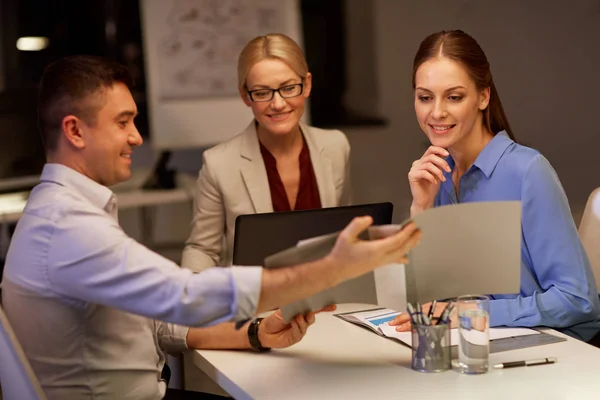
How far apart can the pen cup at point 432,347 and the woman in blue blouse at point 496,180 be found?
0.25m

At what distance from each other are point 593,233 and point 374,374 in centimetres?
100

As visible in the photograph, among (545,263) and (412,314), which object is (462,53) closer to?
(545,263)

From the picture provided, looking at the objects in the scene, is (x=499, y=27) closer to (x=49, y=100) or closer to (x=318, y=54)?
(x=318, y=54)

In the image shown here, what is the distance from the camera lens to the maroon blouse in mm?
3025

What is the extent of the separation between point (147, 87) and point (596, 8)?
9.16 ft

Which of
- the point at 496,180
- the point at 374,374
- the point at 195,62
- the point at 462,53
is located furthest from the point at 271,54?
the point at 195,62

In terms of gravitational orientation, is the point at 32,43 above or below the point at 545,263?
above

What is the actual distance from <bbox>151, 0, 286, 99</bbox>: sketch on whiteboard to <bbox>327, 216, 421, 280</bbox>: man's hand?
334cm

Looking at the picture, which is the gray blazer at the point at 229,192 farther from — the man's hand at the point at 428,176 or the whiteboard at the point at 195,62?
the whiteboard at the point at 195,62

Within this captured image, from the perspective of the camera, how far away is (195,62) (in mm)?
4938

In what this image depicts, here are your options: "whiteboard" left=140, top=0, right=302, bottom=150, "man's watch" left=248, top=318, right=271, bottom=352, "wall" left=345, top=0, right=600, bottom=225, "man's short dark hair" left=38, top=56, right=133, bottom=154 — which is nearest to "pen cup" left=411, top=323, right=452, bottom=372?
"man's watch" left=248, top=318, right=271, bottom=352

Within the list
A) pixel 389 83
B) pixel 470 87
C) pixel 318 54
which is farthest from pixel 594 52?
pixel 470 87

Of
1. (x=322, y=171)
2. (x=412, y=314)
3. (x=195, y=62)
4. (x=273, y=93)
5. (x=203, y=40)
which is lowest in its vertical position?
(x=412, y=314)

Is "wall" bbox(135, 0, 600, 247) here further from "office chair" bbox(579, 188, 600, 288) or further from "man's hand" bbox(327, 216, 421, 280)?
"man's hand" bbox(327, 216, 421, 280)
